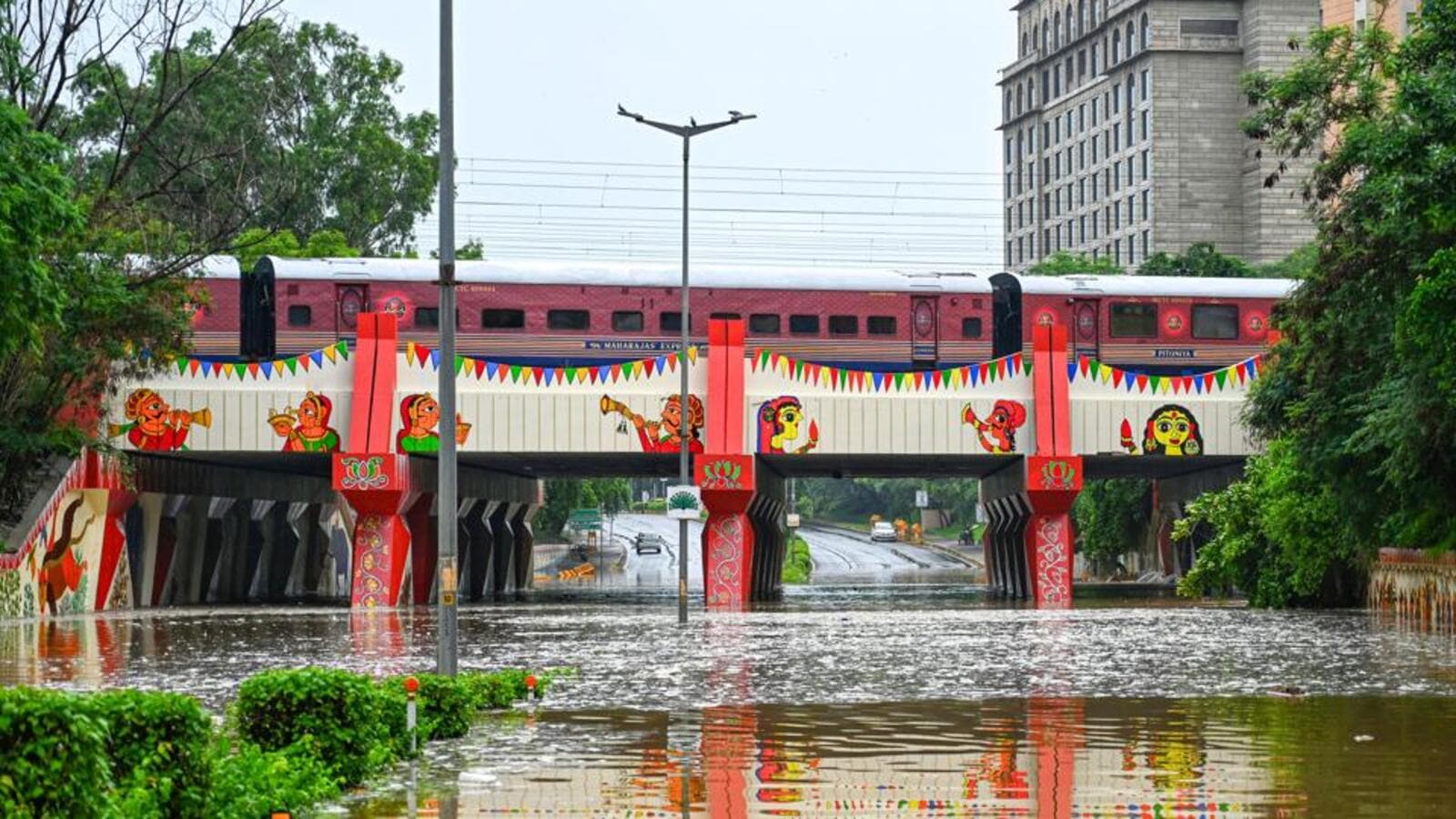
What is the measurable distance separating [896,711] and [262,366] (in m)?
34.1

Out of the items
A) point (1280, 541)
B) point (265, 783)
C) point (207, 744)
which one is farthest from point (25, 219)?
point (1280, 541)

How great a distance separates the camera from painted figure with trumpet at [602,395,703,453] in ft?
174

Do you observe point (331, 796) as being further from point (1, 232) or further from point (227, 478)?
point (227, 478)

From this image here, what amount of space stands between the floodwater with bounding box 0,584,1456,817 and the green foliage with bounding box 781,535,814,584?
50043 millimetres

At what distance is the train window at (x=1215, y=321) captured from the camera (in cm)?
5844

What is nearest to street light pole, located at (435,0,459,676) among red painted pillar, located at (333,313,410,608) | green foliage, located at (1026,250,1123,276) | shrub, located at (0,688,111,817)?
shrub, located at (0,688,111,817)

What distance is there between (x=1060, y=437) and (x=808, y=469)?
40.4ft

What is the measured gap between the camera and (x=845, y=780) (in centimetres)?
1445

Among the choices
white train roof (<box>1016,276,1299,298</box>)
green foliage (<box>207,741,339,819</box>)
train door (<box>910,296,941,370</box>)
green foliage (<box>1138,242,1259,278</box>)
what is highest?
green foliage (<box>1138,242,1259,278</box>)

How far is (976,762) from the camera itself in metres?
15.6

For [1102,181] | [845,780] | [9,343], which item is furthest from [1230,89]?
[845,780]

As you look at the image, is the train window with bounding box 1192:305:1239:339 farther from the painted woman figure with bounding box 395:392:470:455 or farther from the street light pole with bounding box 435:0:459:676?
the street light pole with bounding box 435:0:459:676

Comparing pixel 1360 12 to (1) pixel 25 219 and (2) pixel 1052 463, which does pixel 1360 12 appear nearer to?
(2) pixel 1052 463

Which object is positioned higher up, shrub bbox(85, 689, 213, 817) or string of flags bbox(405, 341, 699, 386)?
string of flags bbox(405, 341, 699, 386)
